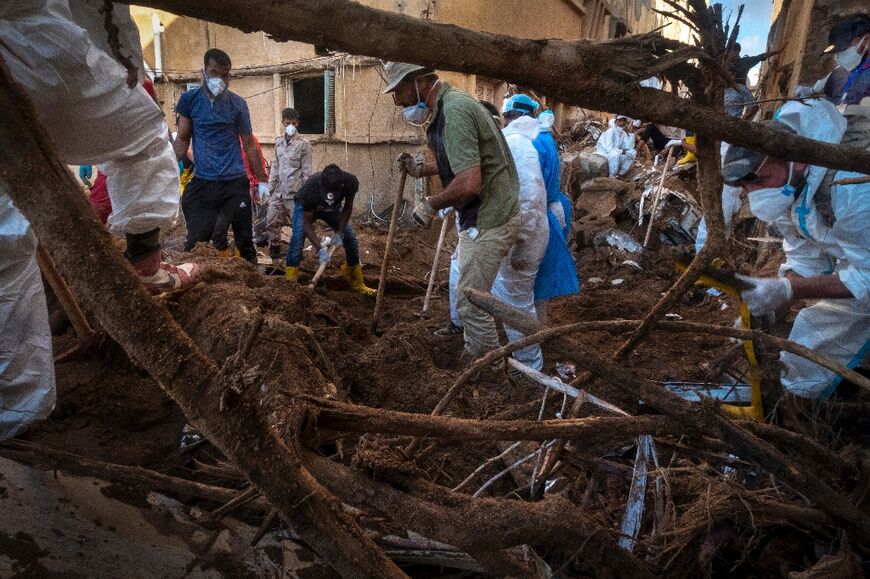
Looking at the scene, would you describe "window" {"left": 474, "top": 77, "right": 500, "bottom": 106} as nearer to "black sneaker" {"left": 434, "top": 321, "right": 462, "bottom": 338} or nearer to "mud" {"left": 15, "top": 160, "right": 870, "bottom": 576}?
"mud" {"left": 15, "top": 160, "right": 870, "bottom": 576}

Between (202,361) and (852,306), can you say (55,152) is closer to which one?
(202,361)

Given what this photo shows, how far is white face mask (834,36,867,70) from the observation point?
13.0ft

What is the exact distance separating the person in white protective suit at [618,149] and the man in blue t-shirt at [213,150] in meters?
8.02

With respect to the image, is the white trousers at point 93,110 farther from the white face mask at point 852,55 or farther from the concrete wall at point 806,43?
the concrete wall at point 806,43

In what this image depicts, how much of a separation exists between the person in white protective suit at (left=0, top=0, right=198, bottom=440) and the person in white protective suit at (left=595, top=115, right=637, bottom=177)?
33.9ft

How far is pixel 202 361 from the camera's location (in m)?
1.25

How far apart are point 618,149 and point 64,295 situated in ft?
35.9

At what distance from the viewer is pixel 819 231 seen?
2.77m

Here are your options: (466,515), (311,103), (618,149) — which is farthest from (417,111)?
(618,149)

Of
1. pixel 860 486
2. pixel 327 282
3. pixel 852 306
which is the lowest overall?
pixel 327 282

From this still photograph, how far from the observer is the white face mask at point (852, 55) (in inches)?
156

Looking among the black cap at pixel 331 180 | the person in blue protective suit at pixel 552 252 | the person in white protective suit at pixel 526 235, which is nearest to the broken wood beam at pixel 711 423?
the person in white protective suit at pixel 526 235

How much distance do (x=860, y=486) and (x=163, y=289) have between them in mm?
2960

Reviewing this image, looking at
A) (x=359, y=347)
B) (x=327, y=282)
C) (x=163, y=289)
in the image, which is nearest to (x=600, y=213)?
(x=327, y=282)
